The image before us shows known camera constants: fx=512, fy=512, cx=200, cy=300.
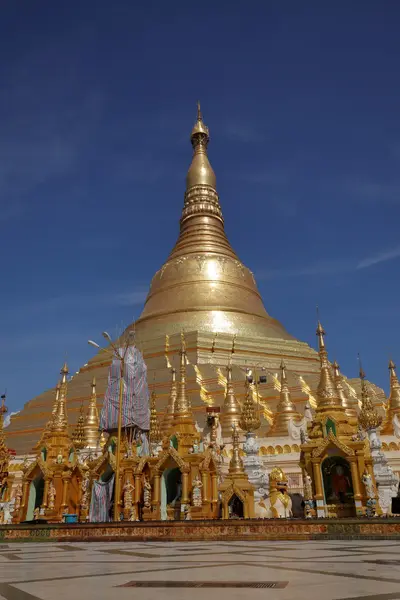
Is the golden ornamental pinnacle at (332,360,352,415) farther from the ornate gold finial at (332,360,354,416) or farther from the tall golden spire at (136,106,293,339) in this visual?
the tall golden spire at (136,106,293,339)

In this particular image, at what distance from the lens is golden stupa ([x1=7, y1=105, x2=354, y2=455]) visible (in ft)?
93.8

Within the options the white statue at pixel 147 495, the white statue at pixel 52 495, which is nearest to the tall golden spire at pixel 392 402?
the white statue at pixel 147 495

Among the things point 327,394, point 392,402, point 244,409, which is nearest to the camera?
point 327,394

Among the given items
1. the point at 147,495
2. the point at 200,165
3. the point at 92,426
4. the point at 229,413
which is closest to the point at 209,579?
the point at 147,495

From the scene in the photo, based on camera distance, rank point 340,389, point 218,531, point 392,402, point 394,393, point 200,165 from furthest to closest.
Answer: point 200,165 → point 394,393 → point 392,402 → point 340,389 → point 218,531

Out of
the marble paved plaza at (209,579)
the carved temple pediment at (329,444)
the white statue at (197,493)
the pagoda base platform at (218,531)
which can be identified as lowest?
the marble paved plaza at (209,579)

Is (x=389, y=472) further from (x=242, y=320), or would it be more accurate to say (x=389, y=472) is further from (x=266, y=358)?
(x=242, y=320)

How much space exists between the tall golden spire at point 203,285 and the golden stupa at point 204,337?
76 mm

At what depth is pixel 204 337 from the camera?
32.8 meters

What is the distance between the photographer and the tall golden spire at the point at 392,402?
2188 cm

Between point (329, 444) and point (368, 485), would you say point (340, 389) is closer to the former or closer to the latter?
point (329, 444)

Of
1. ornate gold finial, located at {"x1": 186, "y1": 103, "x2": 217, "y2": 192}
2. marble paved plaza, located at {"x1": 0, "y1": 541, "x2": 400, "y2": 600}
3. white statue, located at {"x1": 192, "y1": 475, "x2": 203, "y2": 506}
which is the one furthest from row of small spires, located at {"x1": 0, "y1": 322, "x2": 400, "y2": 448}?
ornate gold finial, located at {"x1": 186, "y1": 103, "x2": 217, "y2": 192}

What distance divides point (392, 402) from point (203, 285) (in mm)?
17309

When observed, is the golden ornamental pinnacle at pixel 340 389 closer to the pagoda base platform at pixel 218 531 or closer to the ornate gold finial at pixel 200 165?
the pagoda base platform at pixel 218 531
